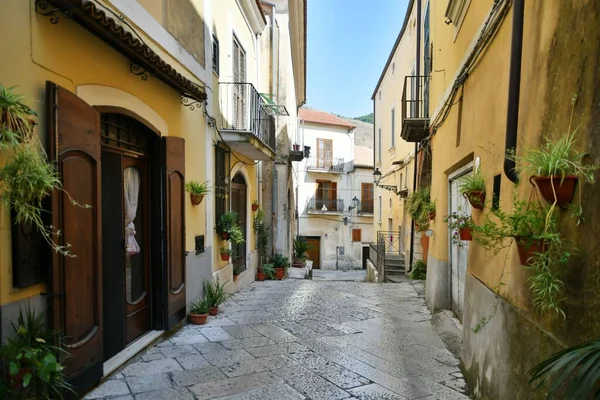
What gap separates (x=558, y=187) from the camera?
6.45 ft

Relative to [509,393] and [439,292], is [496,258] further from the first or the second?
[439,292]

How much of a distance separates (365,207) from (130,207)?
2505 centimetres

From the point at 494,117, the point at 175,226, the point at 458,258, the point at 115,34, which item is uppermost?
the point at 115,34

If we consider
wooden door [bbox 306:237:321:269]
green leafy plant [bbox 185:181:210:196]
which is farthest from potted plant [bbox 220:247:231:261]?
wooden door [bbox 306:237:321:269]

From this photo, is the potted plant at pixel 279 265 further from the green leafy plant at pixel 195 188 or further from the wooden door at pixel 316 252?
the wooden door at pixel 316 252

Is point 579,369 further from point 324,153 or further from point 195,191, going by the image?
point 324,153

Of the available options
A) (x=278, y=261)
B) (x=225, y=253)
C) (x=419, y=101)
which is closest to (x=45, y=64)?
(x=225, y=253)

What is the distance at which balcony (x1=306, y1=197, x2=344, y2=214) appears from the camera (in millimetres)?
27562

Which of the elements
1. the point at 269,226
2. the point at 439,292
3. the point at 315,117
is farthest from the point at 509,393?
the point at 315,117

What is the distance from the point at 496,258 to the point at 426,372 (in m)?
1.48

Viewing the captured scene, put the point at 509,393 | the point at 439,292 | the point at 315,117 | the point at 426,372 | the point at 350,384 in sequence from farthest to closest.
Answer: the point at 315,117, the point at 439,292, the point at 426,372, the point at 350,384, the point at 509,393

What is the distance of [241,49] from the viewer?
29.2ft

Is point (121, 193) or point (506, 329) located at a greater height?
point (121, 193)

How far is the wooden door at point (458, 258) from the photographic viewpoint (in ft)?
17.0
